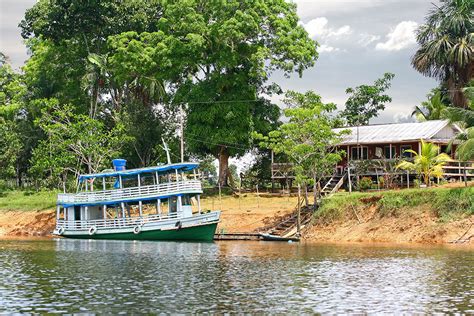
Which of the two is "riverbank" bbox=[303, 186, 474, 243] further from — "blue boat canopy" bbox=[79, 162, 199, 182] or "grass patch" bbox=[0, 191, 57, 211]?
"grass patch" bbox=[0, 191, 57, 211]

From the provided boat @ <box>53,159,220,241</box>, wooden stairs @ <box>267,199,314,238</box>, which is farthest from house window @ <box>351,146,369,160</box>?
boat @ <box>53,159,220,241</box>

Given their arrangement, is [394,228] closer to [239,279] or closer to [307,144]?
[307,144]

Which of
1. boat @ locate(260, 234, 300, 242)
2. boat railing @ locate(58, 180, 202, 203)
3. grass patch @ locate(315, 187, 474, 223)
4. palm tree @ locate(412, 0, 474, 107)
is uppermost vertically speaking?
palm tree @ locate(412, 0, 474, 107)

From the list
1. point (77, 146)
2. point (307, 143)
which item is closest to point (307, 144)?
point (307, 143)

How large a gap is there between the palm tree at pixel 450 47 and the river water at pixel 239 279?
30001 millimetres

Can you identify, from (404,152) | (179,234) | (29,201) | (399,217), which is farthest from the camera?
(29,201)

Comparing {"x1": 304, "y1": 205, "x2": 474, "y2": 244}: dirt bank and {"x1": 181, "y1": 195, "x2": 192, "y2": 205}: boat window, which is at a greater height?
{"x1": 181, "y1": 195, "x2": 192, "y2": 205}: boat window

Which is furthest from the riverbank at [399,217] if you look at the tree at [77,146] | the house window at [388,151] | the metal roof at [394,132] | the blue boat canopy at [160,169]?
the tree at [77,146]

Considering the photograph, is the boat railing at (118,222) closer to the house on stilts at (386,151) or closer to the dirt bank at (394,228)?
the dirt bank at (394,228)

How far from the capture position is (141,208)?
51.8 m

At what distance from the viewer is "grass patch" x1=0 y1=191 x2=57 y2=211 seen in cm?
6494

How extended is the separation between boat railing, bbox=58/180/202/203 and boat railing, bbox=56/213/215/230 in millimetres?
1528

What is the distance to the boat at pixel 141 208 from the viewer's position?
50375 mm

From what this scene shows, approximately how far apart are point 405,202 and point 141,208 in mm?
17508
